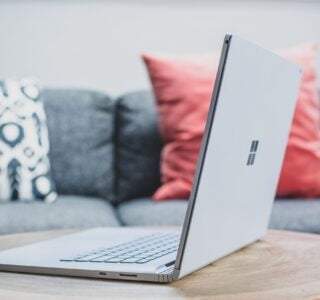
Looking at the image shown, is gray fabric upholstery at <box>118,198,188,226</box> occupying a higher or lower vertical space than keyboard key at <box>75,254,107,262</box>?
lower

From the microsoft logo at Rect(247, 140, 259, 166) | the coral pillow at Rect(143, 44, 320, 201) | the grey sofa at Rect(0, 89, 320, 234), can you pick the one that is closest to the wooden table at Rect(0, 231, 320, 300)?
the microsoft logo at Rect(247, 140, 259, 166)

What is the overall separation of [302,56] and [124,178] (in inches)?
27.3

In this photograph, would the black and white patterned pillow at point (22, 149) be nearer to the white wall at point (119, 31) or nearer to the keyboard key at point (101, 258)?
the white wall at point (119, 31)

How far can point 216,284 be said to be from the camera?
0.72m

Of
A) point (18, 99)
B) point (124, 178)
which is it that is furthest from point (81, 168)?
point (18, 99)

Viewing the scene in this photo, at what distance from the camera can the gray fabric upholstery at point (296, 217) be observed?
1580mm

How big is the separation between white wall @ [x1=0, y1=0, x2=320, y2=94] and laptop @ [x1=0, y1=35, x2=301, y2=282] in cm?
144

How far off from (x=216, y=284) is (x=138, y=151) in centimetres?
139

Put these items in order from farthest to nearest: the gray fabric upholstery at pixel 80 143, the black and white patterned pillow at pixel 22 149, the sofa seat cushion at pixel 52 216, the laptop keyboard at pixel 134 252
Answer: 1. the gray fabric upholstery at pixel 80 143
2. the black and white patterned pillow at pixel 22 149
3. the sofa seat cushion at pixel 52 216
4. the laptop keyboard at pixel 134 252

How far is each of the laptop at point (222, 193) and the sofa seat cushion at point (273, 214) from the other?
1.93ft

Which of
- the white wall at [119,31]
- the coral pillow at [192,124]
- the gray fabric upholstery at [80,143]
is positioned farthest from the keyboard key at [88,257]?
the white wall at [119,31]

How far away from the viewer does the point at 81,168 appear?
6.78ft

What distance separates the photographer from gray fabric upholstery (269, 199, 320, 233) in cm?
158

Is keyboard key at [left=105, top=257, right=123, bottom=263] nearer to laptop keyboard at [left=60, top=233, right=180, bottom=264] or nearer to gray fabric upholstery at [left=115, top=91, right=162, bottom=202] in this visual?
laptop keyboard at [left=60, top=233, right=180, bottom=264]
